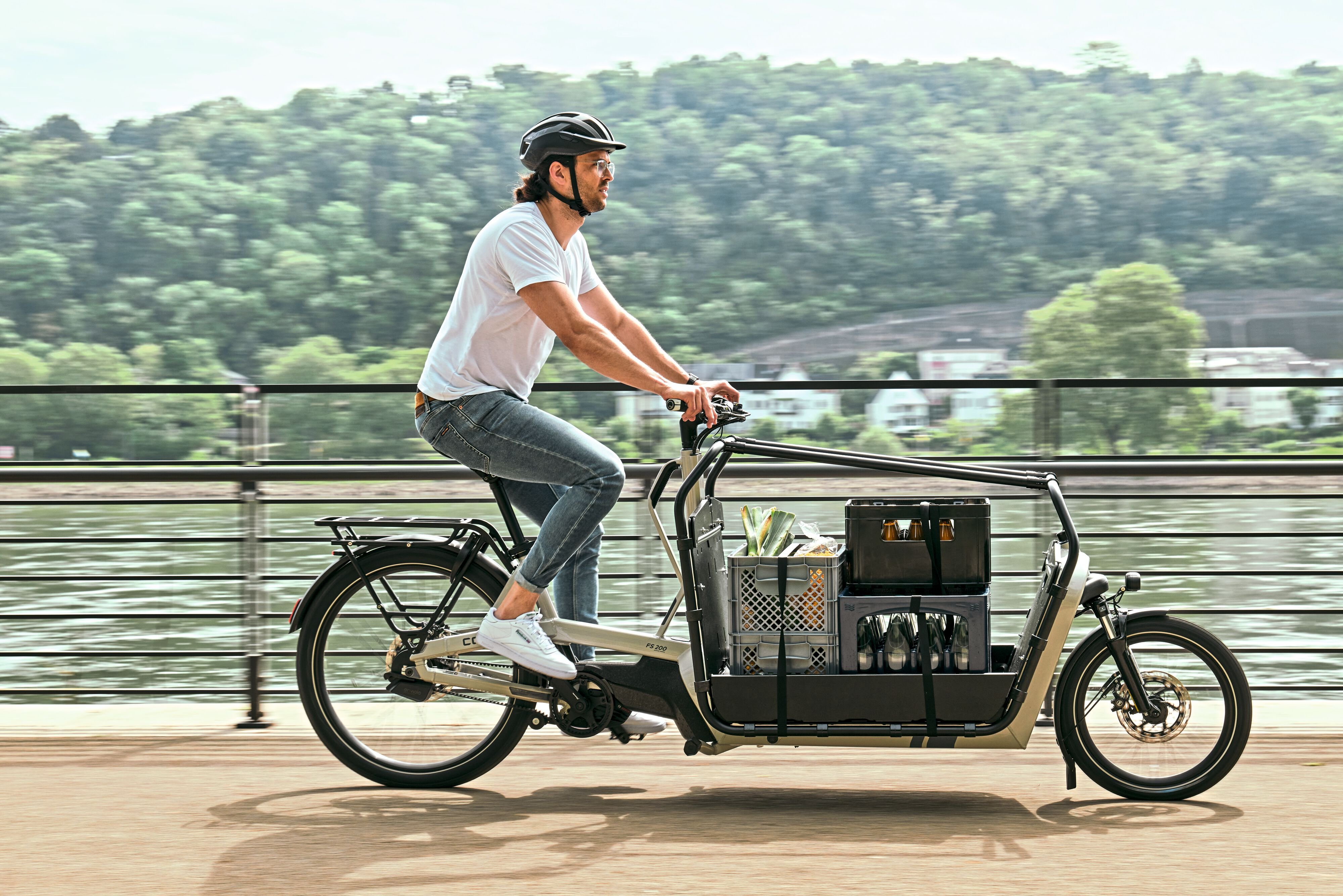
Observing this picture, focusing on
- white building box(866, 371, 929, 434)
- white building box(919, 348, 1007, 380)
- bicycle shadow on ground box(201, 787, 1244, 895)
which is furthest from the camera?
white building box(919, 348, 1007, 380)

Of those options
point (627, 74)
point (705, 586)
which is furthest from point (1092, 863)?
point (627, 74)

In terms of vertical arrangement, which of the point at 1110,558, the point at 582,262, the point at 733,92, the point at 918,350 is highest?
the point at 733,92

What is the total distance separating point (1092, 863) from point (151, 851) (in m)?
2.06

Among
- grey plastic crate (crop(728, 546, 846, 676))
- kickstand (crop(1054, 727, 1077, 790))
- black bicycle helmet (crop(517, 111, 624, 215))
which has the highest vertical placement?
black bicycle helmet (crop(517, 111, 624, 215))

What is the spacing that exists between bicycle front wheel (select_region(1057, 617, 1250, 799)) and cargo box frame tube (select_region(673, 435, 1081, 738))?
17 cm

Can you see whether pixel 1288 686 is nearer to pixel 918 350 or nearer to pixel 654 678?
pixel 654 678

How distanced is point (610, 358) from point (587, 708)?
2.90ft

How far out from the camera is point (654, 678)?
11.6 ft

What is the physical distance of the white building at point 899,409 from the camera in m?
5.10

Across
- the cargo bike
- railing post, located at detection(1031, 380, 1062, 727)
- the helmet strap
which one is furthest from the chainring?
railing post, located at detection(1031, 380, 1062, 727)

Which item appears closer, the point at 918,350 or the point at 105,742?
the point at 105,742

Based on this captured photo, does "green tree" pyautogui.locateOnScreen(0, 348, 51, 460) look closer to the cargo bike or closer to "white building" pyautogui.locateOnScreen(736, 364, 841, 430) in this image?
"white building" pyautogui.locateOnScreen(736, 364, 841, 430)

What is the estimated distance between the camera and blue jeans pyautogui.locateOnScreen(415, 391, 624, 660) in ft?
11.3

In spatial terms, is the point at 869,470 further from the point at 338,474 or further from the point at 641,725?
the point at 338,474
